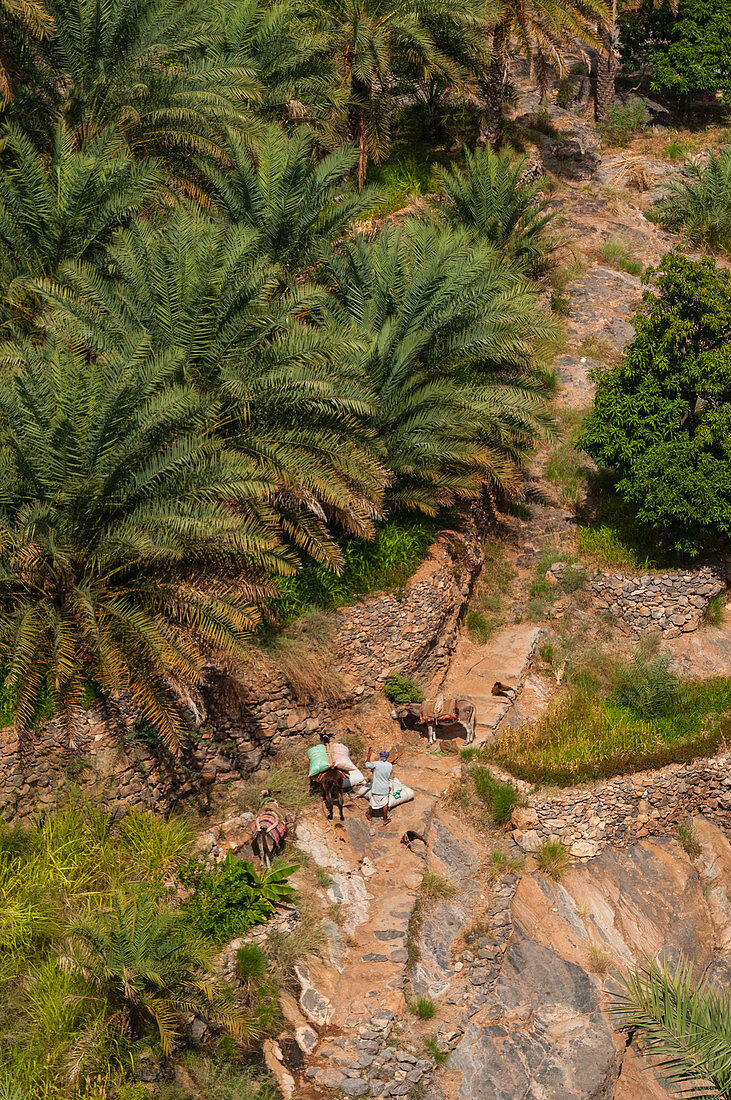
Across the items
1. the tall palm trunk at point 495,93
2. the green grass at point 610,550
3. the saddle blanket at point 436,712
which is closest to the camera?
the saddle blanket at point 436,712

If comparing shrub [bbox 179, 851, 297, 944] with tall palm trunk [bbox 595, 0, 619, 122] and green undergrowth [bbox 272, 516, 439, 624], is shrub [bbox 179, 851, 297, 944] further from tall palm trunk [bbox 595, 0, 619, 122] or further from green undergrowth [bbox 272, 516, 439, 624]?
tall palm trunk [bbox 595, 0, 619, 122]

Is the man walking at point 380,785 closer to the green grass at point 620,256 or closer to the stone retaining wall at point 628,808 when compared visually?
the stone retaining wall at point 628,808

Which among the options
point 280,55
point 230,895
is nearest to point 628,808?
point 230,895

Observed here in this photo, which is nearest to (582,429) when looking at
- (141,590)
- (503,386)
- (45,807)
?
(503,386)

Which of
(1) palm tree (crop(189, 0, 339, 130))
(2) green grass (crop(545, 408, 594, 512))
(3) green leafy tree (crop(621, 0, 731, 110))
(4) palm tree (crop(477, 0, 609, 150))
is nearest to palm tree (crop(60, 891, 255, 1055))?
(2) green grass (crop(545, 408, 594, 512))

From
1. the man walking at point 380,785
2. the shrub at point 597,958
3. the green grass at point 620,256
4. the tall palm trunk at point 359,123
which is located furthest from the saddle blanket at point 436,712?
the green grass at point 620,256

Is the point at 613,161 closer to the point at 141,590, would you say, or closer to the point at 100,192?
the point at 100,192
